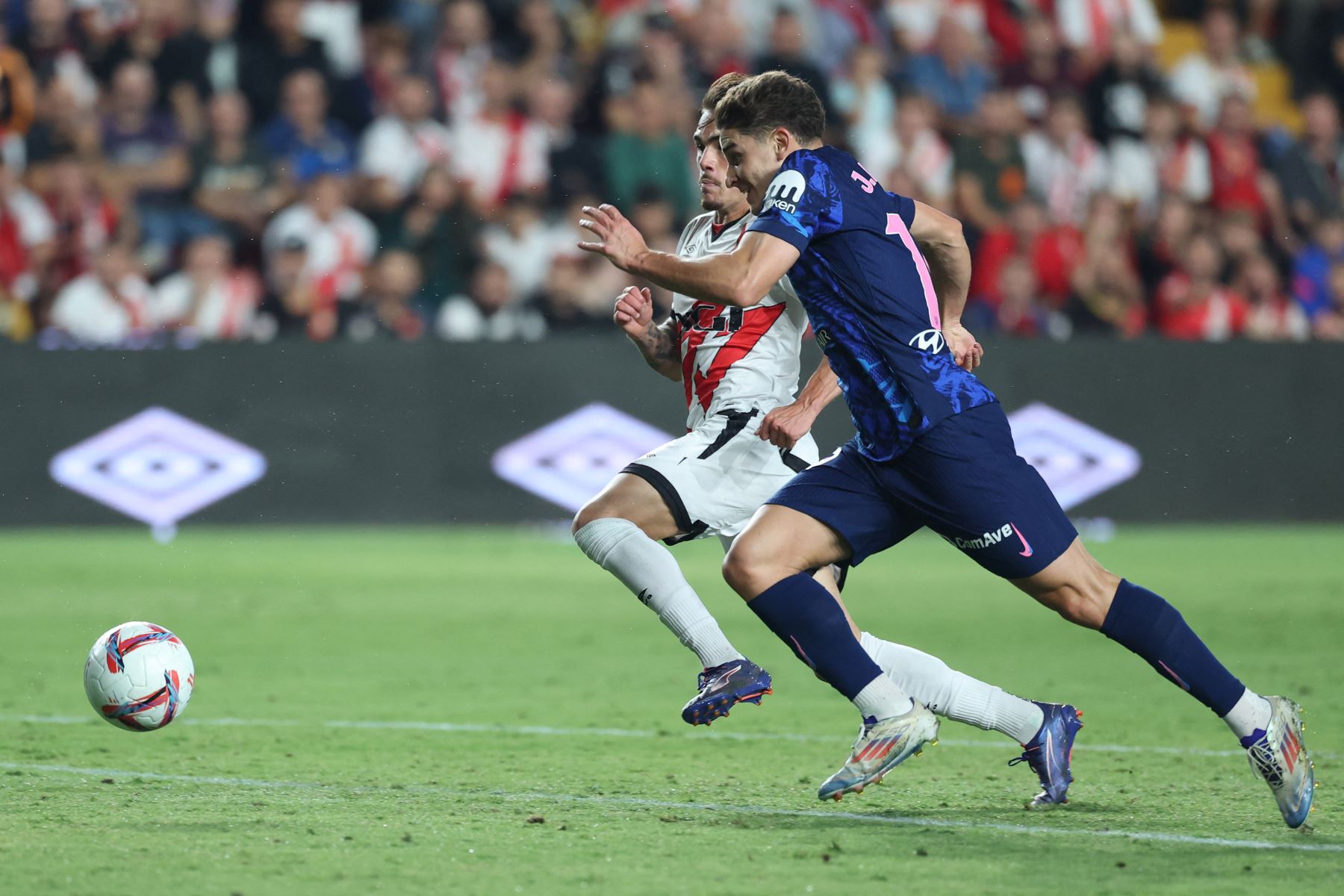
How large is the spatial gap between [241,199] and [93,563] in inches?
142

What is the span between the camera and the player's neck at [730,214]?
20.9 feet

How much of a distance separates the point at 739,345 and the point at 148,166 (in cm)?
935

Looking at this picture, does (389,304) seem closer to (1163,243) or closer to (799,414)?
(1163,243)

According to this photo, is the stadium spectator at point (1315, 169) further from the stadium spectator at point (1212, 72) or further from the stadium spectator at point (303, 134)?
the stadium spectator at point (303, 134)

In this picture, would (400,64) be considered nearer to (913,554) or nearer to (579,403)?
(579,403)

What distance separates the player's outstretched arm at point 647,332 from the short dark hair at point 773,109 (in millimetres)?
844

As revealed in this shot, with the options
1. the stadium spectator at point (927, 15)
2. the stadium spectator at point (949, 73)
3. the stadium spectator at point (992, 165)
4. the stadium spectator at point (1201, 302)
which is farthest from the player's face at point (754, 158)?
the stadium spectator at point (927, 15)

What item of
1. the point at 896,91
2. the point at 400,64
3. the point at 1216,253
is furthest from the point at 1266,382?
the point at 400,64

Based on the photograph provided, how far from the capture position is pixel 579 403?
43.8ft

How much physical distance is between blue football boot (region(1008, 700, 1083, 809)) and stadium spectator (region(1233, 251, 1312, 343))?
10543 millimetres

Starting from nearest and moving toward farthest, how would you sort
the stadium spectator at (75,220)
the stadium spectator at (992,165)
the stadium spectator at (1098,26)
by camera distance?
the stadium spectator at (75,220)
the stadium spectator at (992,165)
the stadium spectator at (1098,26)

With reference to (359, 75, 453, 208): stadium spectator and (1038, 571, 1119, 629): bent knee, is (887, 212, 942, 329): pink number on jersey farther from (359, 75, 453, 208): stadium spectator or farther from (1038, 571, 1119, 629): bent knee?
(359, 75, 453, 208): stadium spectator

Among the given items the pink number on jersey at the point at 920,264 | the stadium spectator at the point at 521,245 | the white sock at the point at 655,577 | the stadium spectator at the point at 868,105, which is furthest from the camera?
the stadium spectator at the point at 868,105

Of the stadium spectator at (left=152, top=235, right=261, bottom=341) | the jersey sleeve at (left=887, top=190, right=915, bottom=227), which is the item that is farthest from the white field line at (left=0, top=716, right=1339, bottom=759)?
the stadium spectator at (left=152, top=235, right=261, bottom=341)
